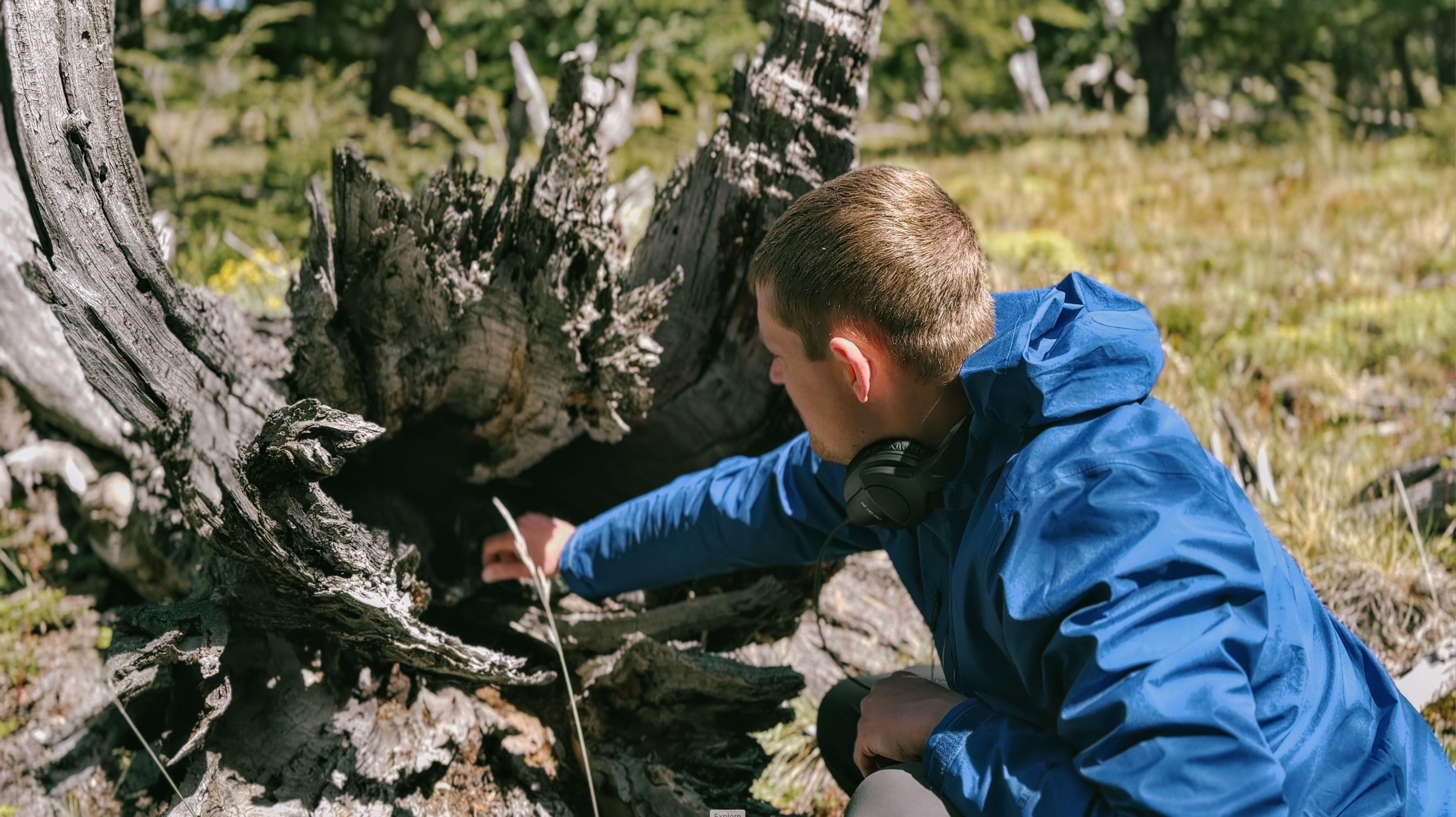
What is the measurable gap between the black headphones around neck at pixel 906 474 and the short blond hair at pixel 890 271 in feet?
0.53

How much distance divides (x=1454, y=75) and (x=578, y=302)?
723 inches

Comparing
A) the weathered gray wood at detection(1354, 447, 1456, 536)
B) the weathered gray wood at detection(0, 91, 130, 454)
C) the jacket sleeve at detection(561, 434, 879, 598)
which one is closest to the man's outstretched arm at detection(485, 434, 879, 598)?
the jacket sleeve at detection(561, 434, 879, 598)

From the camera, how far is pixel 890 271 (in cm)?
219

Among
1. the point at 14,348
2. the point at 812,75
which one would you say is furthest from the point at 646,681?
the point at 14,348

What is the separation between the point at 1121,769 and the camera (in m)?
1.68

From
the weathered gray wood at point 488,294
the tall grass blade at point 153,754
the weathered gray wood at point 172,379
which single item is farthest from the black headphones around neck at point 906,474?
the tall grass blade at point 153,754

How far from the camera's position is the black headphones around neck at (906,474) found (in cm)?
224

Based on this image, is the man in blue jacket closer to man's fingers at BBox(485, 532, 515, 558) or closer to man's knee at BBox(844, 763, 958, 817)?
man's knee at BBox(844, 763, 958, 817)

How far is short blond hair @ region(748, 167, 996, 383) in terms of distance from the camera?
86.5 inches

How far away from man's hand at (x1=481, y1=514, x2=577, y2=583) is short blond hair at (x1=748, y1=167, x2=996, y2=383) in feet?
4.20

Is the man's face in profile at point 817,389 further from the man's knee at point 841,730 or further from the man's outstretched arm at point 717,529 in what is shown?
the man's knee at point 841,730

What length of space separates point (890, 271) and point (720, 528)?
1045mm

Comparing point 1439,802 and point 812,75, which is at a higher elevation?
point 812,75

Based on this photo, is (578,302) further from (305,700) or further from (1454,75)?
(1454,75)
